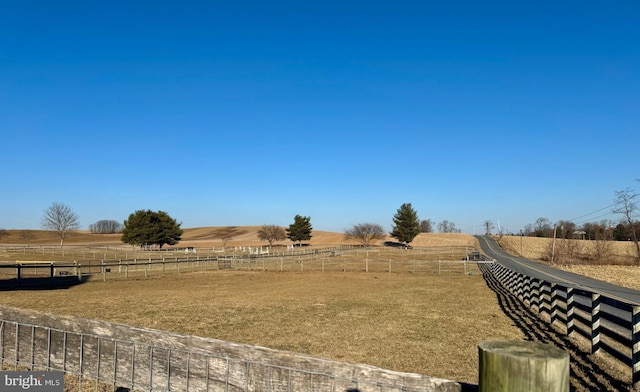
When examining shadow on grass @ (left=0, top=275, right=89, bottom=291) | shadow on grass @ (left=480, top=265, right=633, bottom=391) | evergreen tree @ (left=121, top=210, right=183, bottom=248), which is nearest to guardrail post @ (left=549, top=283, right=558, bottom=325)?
shadow on grass @ (left=480, top=265, right=633, bottom=391)

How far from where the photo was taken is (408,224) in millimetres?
100500

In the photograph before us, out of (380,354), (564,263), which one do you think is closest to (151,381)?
(380,354)

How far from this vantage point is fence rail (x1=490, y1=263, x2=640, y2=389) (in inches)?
268

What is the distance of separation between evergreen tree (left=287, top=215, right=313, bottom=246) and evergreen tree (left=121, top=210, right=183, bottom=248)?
30.4 meters

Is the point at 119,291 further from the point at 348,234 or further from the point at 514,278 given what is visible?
the point at 348,234

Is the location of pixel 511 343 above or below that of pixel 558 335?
above

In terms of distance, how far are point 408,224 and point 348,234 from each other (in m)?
27.1

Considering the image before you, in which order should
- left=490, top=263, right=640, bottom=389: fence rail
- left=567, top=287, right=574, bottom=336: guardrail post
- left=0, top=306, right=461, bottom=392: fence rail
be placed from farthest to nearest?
left=567, top=287, right=574, bottom=336: guardrail post, left=490, top=263, right=640, bottom=389: fence rail, left=0, top=306, right=461, bottom=392: fence rail

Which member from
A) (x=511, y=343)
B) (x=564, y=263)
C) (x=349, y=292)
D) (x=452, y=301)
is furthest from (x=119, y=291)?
(x=564, y=263)

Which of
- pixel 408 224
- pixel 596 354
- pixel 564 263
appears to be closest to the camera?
pixel 596 354

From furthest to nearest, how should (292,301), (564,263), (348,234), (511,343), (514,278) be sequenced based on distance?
(348,234), (564,263), (514,278), (292,301), (511,343)

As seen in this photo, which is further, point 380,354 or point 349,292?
point 349,292

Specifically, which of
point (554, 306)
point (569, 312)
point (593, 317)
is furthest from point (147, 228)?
point (593, 317)
